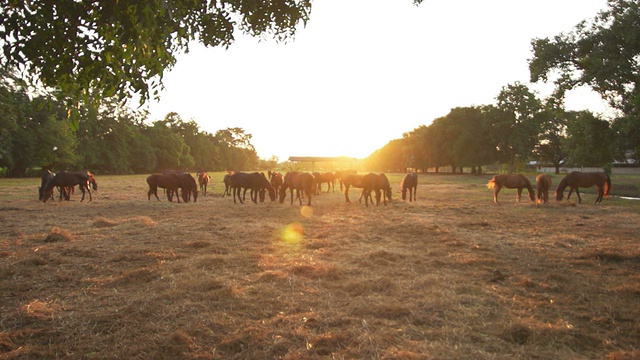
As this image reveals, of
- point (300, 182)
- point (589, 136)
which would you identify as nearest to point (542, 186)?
point (589, 136)

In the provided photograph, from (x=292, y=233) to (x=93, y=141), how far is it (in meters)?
70.4

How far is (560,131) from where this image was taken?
6494 centimetres

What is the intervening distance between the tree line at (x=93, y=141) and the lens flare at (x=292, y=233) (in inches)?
651

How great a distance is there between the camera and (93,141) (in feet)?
219

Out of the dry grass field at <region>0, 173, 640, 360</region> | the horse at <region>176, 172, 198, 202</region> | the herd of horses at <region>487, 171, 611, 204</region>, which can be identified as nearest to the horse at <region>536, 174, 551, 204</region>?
the herd of horses at <region>487, 171, 611, 204</region>

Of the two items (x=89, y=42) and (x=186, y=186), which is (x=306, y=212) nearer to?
(x=186, y=186)

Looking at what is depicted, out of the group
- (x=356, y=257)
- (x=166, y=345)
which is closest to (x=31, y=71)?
(x=166, y=345)

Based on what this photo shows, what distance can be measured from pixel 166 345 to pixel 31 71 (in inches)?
147

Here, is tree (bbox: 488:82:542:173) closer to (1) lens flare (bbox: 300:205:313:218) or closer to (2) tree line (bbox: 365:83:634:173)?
(2) tree line (bbox: 365:83:634:173)

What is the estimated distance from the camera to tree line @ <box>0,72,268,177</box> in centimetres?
4925

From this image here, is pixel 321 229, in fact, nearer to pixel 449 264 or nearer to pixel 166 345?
pixel 449 264

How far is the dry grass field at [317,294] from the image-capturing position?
3.73m

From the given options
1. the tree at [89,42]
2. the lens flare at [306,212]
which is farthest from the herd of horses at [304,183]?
the tree at [89,42]

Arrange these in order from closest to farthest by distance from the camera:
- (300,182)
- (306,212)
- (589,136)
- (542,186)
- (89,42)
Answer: (89,42) → (306,212) → (542,186) → (300,182) → (589,136)
